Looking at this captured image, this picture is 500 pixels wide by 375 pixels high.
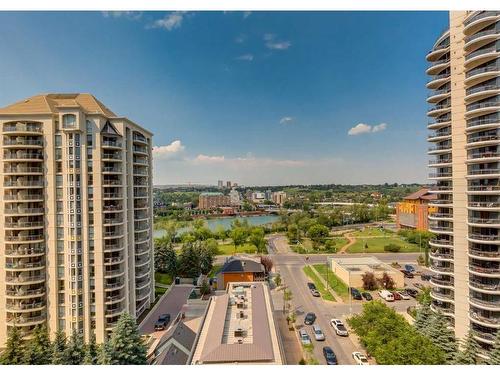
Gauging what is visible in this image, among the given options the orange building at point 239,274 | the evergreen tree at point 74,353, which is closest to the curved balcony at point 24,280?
the evergreen tree at point 74,353

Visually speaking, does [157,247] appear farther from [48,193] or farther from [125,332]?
[125,332]

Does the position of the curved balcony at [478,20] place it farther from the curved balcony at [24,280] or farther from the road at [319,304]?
the curved balcony at [24,280]

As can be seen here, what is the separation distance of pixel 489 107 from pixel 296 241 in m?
14.4

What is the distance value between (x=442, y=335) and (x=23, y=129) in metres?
9.71

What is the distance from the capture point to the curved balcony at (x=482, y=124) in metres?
4.91

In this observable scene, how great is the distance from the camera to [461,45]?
528cm

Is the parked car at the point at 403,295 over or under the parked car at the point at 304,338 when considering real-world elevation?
under

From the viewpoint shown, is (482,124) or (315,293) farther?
(315,293)

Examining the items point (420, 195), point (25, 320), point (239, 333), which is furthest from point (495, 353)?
point (420, 195)

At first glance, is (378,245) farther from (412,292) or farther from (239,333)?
(239,333)

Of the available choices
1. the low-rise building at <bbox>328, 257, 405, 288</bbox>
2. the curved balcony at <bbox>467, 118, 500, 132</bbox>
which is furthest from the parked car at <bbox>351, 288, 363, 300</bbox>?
the curved balcony at <bbox>467, 118, 500, 132</bbox>

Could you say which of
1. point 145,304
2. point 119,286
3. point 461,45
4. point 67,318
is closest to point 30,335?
point 67,318

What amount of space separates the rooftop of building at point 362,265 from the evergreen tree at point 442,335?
489cm

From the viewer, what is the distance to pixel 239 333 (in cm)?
463
